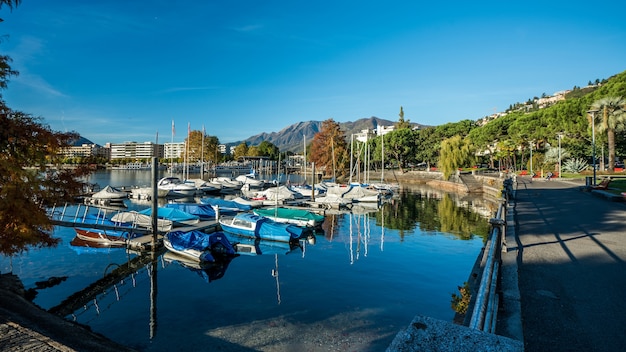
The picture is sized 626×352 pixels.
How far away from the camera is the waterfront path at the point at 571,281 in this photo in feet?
21.3

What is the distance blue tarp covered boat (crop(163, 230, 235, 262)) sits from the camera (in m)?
20.5

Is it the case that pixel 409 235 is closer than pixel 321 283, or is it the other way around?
pixel 321 283

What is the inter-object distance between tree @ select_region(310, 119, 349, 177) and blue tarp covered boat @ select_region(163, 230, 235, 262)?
72.9 metres

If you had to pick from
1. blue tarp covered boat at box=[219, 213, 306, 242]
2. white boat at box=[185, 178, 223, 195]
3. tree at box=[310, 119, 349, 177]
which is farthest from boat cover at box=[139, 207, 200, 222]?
tree at box=[310, 119, 349, 177]

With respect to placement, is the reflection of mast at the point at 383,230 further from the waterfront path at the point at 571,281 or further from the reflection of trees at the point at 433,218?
the waterfront path at the point at 571,281

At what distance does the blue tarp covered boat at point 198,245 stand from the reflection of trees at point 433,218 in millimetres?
14300

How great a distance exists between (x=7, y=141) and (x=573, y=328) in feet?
A: 48.6

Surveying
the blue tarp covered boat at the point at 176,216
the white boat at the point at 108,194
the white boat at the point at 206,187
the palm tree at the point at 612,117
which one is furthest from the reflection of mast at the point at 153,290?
the palm tree at the point at 612,117

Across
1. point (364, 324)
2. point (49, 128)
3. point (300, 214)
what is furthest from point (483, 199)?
point (49, 128)

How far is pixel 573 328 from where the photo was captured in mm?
6758

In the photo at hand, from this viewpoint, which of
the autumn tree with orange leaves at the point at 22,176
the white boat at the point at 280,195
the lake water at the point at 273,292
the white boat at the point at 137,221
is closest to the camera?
the autumn tree with orange leaves at the point at 22,176

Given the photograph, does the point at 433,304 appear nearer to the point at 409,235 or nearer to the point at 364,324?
the point at 364,324

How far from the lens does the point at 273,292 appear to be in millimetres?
16078

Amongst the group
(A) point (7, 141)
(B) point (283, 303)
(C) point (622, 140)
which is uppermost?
(C) point (622, 140)
